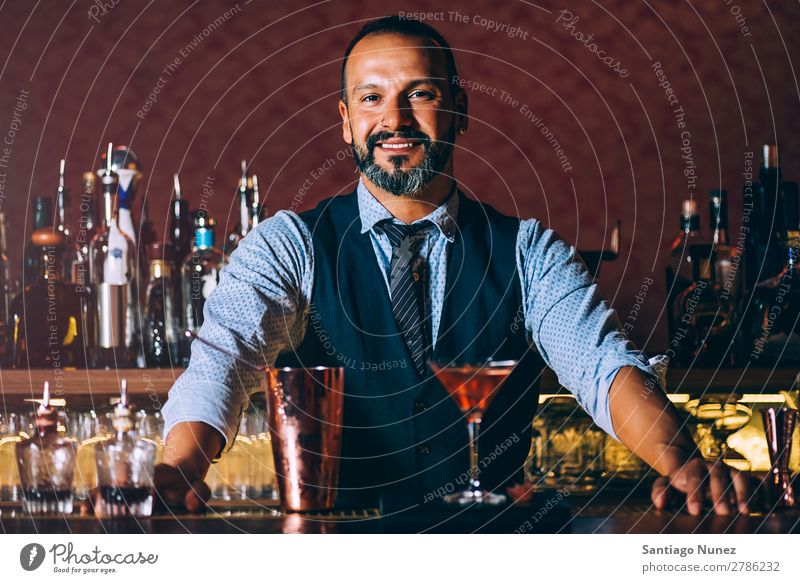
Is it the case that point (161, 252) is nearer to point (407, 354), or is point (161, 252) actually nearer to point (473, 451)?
point (407, 354)

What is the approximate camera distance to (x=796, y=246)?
1.60 metres

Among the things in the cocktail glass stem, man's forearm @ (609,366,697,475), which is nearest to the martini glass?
the cocktail glass stem

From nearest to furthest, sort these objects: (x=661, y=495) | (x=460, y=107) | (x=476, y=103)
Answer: (x=661, y=495), (x=460, y=107), (x=476, y=103)

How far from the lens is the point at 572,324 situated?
1.35m

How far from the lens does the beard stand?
58.2 inches

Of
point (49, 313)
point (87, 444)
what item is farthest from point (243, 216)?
point (87, 444)

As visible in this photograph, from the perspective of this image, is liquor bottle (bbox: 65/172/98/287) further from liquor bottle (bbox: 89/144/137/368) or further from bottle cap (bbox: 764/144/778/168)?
bottle cap (bbox: 764/144/778/168)

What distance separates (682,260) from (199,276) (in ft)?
2.66

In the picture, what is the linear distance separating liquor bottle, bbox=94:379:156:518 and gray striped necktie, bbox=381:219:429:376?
0.54 meters

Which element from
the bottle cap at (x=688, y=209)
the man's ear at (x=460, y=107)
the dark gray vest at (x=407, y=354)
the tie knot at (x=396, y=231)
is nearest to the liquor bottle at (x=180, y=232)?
the dark gray vest at (x=407, y=354)
